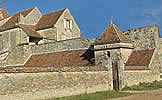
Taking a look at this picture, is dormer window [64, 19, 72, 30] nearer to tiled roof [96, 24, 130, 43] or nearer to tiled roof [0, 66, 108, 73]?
tiled roof [96, 24, 130, 43]

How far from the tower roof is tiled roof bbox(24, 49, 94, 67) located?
8.27ft

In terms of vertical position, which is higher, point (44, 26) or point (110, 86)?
point (44, 26)

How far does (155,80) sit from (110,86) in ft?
22.0

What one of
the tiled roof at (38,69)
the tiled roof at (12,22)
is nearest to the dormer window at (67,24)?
the tiled roof at (12,22)

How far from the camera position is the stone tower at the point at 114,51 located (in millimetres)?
19031

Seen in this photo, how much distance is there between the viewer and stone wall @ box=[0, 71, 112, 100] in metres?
12.4

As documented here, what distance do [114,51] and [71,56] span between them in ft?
20.4

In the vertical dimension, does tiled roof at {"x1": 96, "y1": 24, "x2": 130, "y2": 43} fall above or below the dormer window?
below

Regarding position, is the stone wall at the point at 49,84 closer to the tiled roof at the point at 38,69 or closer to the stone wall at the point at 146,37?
the tiled roof at the point at 38,69

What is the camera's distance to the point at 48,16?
36625 mm

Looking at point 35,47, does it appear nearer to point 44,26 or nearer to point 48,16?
point 44,26

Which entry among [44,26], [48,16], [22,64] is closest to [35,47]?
[22,64]

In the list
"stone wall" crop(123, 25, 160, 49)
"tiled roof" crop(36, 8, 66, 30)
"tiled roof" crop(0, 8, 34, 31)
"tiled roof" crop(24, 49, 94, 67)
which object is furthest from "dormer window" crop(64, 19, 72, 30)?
"stone wall" crop(123, 25, 160, 49)

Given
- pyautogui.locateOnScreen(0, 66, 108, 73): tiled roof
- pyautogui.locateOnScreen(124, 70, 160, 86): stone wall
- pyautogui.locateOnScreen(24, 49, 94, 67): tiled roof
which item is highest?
pyautogui.locateOnScreen(24, 49, 94, 67): tiled roof
